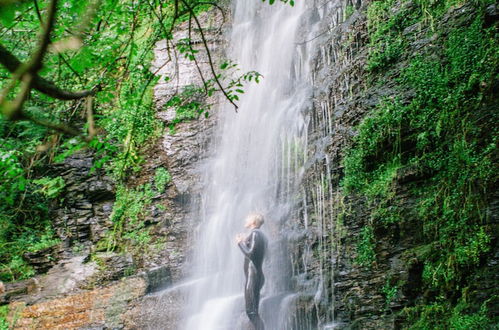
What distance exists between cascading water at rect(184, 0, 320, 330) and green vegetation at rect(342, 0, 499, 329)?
163cm

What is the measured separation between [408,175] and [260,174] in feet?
12.4

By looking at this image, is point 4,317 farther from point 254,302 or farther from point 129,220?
point 254,302

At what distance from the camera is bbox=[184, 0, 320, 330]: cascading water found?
317 inches

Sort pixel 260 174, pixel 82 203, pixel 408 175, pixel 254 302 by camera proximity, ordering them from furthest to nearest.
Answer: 1. pixel 82 203
2. pixel 260 174
3. pixel 254 302
4. pixel 408 175

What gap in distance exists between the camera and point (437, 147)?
6.38 meters

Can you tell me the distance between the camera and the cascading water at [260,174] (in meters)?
8.06

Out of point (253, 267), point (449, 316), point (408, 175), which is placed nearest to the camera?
point (449, 316)

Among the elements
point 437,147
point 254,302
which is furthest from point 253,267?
point 437,147

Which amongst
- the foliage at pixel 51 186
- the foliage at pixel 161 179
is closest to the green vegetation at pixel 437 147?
the foliage at pixel 161 179

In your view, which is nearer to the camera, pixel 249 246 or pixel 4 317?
pixel 249 246

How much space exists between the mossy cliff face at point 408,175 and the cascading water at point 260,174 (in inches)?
22.3

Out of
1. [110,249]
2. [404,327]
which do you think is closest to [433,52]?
[404,327]

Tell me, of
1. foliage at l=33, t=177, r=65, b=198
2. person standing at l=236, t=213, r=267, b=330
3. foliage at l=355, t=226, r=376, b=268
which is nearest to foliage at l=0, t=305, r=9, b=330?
foliage at l=33, t=177, r=65, b=198

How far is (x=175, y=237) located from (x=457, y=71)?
684 cm
